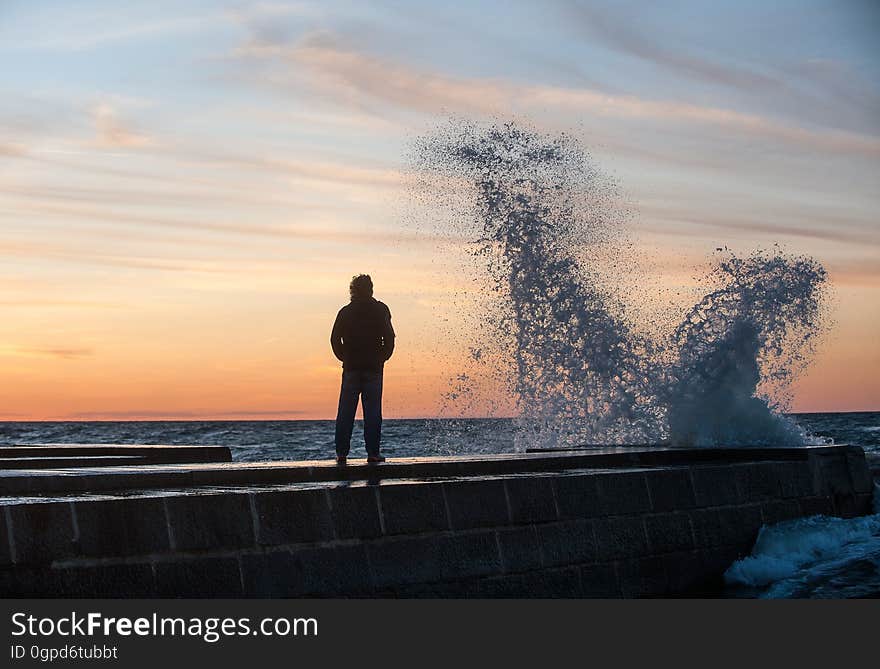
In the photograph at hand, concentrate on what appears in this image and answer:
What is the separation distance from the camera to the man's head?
377 inches

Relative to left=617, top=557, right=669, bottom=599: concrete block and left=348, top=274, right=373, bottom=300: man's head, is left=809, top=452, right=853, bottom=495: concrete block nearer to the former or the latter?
left=617, top=557, right=669, bottom=599: concrete block

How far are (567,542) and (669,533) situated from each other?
1111 mm

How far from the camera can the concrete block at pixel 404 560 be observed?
5969 mm

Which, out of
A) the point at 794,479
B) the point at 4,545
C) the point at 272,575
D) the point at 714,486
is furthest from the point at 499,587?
the point at 794,479

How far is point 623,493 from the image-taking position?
750 centimetres

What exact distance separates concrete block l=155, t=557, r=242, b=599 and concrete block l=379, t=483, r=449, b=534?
38.1 inches

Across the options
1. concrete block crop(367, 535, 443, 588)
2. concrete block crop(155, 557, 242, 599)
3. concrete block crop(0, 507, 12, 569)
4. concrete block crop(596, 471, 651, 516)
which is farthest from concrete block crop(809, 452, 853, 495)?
concrete block crop(0, 507, 12, 569)

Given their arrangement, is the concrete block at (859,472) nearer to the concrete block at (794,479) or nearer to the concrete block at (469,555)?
the concrete block at (794,479)

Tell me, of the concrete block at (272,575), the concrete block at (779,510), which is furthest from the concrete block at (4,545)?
the concrete block at (779,510)

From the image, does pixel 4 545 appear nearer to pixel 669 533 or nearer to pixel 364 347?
pixel 669 533

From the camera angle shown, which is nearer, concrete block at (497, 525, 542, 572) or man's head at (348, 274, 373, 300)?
concrete block at (497, 525, 542, 572)

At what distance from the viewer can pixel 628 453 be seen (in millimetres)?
9758
